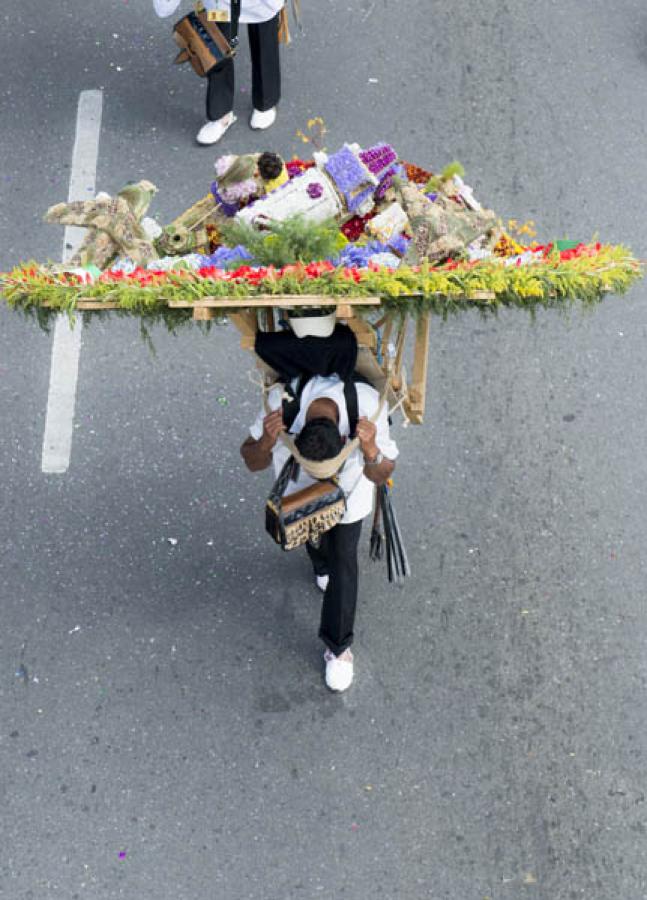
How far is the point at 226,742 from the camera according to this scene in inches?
157

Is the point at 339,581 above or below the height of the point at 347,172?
below

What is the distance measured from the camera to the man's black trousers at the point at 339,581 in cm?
354

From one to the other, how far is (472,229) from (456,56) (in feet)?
9.71

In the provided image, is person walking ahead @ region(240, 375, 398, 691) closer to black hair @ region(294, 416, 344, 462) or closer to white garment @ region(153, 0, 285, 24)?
black hair @ region(294, 416, 344, 462)

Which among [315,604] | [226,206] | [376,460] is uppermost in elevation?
[226,206]

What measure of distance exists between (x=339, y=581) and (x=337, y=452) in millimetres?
747

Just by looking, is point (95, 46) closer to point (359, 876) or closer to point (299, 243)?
point (299, 243)

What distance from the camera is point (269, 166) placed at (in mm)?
3518

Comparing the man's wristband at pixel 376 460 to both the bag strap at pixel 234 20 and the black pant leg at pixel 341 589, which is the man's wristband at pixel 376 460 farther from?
the bag strap at pixel 234 20

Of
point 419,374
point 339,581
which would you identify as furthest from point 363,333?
point 339,581

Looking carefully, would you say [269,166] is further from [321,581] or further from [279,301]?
[321,581]

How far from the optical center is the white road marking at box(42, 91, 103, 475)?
15.2 ft

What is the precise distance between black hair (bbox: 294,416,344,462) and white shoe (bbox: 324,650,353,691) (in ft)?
4.17

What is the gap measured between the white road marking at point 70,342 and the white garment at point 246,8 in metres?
0.92
